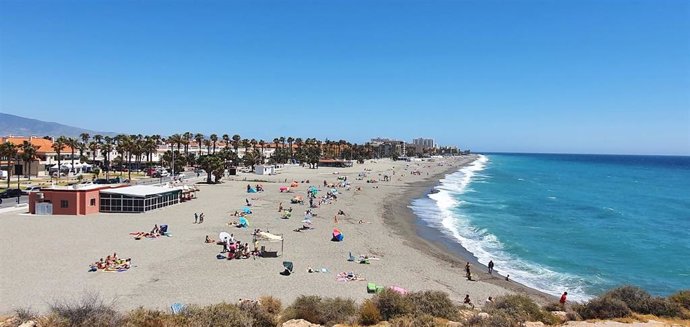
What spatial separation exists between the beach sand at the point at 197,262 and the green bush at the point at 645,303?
582cm

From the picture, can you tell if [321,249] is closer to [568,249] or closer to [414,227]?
[414,227]

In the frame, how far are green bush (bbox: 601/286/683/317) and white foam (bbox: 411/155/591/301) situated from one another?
6.06 metres

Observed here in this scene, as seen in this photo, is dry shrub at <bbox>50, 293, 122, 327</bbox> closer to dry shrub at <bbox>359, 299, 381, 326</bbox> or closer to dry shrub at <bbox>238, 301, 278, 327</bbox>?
dry shrub at <bbox>238, 301, 278, 327</bbox>

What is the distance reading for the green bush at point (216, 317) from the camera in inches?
427

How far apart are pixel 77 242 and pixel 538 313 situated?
77.8ft

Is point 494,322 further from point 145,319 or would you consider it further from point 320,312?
A: point 145,319

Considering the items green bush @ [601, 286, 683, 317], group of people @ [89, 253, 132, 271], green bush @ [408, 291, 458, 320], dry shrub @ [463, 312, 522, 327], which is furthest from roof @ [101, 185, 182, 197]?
green bush @ [601, 286, 683, 317]

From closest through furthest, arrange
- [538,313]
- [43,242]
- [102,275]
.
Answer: [538,313]
[102,275]
[43,242]

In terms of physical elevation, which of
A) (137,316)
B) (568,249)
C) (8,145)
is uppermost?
(8,145)

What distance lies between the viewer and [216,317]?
36.4 feet

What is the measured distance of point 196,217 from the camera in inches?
1281

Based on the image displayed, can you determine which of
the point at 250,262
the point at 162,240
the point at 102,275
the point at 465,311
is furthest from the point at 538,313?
the point at 162,240

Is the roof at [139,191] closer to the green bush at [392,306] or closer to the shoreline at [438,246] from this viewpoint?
the shoreline at [438,246]

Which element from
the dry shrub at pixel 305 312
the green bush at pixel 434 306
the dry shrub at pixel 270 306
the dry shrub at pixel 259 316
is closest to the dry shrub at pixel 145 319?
the dry shrub at pixel 259 316
